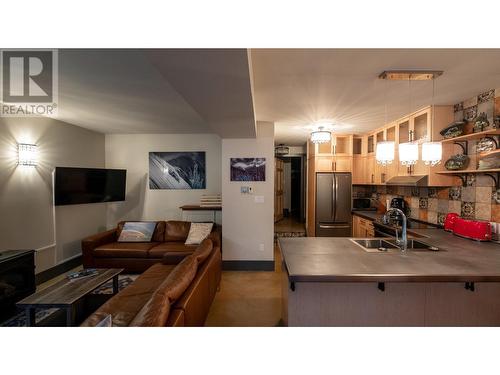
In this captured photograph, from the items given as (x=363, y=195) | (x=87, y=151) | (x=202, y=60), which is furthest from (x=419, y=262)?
(x=87, y=151)

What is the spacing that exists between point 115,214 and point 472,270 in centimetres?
550

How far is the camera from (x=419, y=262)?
1691 mm

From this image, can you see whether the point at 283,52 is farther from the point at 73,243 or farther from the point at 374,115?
the point at 73,243

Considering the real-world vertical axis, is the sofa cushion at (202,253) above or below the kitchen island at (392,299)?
above

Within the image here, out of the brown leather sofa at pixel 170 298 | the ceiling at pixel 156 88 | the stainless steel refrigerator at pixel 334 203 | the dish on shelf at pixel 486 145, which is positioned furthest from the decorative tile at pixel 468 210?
the brown leather sofa at pixel 170 298

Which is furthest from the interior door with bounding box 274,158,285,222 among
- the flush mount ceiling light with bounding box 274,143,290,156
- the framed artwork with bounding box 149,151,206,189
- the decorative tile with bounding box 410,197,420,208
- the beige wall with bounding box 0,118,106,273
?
the beige wall with bounding box 0,118,106,273

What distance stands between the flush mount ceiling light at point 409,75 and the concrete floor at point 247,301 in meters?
2.58

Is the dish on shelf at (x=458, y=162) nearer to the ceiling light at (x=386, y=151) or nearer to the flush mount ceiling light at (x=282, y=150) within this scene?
the ceiling light at (x=386, y=151)

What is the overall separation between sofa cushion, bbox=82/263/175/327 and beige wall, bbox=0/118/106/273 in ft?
6.55

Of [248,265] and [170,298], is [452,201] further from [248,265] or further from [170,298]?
→ [170,298]

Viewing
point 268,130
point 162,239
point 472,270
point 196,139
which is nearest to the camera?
point 472,270

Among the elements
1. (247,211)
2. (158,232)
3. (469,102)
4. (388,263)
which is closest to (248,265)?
(247,211)

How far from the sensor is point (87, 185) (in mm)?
3824

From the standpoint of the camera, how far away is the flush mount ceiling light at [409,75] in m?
1.88
